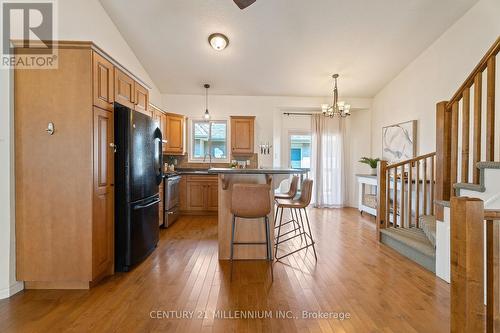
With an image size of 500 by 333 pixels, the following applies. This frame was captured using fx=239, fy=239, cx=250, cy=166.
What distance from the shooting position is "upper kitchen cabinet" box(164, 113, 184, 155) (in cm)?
490

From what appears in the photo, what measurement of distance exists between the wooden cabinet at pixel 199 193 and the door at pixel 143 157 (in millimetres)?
1857

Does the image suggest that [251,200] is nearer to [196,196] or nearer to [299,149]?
[196,196]

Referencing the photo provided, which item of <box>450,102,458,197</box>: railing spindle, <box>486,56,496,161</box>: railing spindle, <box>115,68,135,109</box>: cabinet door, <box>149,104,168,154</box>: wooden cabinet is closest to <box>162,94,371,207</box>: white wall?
<box>149,104,168,154</box>: wooden cabinet

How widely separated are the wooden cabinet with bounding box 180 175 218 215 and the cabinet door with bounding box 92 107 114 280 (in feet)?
8.47

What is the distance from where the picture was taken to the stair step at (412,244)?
100 inches

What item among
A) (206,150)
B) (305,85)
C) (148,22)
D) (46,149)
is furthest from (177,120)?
(46,149)

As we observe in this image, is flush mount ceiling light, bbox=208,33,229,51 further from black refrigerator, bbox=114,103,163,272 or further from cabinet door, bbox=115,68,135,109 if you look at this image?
black refrigerator, bbox=114,103,163,272

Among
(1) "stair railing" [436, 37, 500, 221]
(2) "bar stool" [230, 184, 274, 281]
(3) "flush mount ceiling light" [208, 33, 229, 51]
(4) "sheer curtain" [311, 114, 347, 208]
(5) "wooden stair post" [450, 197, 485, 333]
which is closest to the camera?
(5) "wooden stair post" [450, 197, 485, 333]

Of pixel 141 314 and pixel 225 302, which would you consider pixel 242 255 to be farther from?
pixel 141 314

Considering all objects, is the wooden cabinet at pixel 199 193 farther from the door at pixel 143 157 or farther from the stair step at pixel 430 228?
the stair step at pixel 430 228

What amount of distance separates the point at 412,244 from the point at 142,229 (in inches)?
122

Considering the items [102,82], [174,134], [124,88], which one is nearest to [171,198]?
[174,134]

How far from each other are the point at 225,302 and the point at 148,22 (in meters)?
3.87

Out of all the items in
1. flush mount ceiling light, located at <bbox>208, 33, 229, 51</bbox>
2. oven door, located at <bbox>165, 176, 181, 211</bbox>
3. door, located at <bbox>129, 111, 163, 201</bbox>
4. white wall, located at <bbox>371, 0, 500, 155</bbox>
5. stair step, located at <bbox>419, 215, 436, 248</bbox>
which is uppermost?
flush mount ceiling light, located at <bbox>208, 33, 229, 51</bbox>
